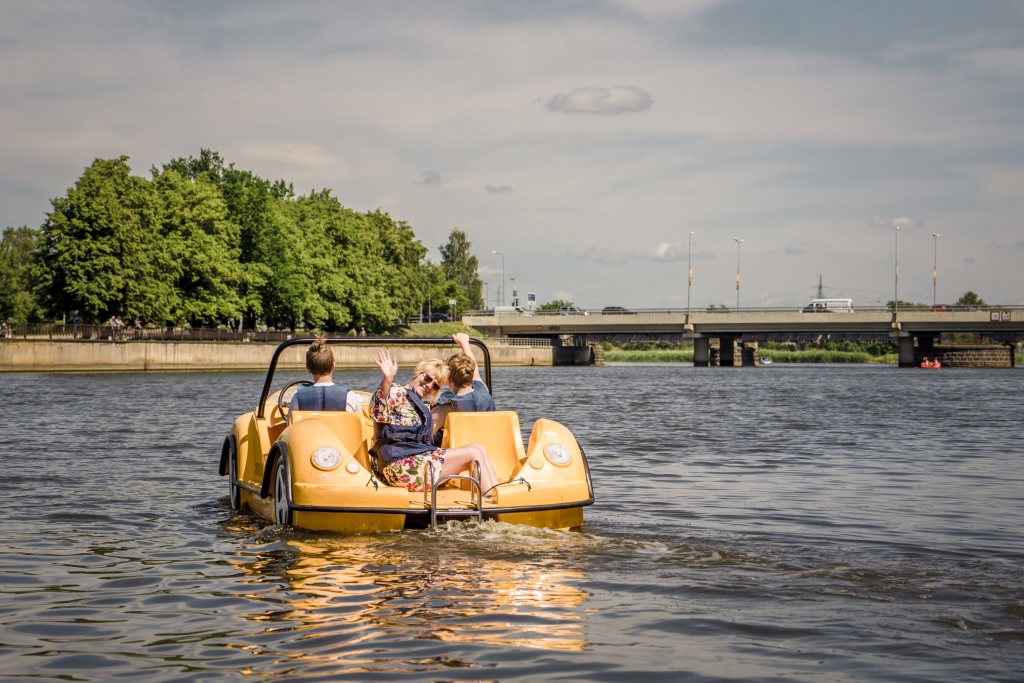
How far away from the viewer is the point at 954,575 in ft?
23.8

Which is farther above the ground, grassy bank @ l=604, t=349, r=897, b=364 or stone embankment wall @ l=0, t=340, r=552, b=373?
stone embankment wall @ l=0, t=340, r=552, b=373

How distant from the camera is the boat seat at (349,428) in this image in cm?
865

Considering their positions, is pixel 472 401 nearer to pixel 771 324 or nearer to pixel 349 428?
pixel 349 428

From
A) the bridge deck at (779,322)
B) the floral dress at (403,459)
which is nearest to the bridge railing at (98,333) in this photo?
the bridge deck at (779,322)

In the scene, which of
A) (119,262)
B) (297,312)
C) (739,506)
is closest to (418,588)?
(739,506)

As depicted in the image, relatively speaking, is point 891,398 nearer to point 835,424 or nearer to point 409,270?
point 835,424

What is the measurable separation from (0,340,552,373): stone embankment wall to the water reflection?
43.9 meters

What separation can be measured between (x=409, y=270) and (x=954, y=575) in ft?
326

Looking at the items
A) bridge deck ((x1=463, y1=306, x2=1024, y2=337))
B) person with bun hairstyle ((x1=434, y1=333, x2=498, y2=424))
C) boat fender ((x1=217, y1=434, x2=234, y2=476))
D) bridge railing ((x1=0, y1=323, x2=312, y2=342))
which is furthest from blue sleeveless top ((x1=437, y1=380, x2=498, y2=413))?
bridge deck ((x1=463, y1=306, x2=1024, y2=337))

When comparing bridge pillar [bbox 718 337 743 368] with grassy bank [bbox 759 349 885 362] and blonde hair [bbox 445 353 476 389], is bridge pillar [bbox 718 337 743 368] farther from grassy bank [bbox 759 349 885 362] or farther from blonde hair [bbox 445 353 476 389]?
blonde hair [bbox 445 353 476 389]

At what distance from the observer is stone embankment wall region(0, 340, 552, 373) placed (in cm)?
5403

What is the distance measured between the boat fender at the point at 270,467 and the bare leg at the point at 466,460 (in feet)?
4.19

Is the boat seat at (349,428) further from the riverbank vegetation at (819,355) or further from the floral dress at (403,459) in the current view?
the riverbank vegetation at (819,355)

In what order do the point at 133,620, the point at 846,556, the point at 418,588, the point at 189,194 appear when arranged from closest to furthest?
the point at 133,620 < the point at 418,588 < the point at 846,556 < the point at 189,194
